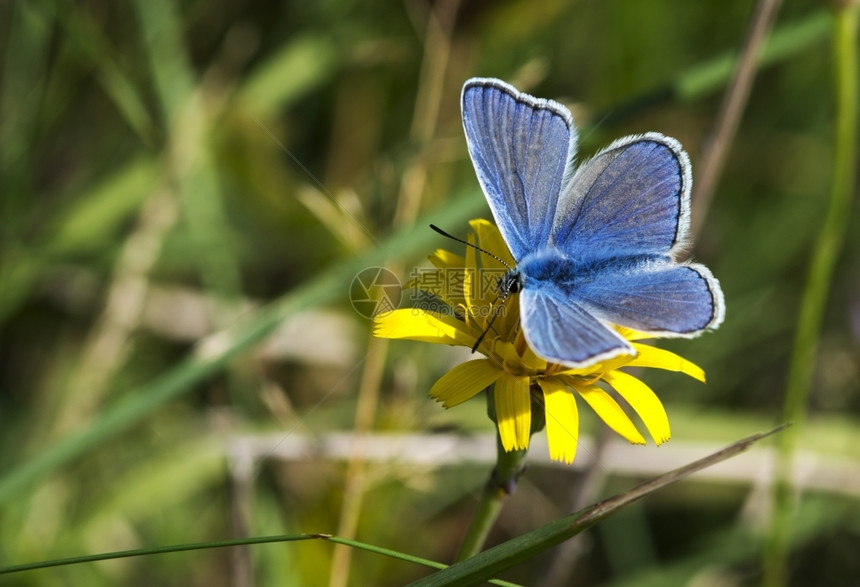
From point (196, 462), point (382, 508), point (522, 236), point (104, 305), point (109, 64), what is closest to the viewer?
point (522, 236)

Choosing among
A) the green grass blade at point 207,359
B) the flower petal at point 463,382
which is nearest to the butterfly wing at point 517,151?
the flower petal at point 463,382

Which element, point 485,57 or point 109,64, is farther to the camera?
point 485,57

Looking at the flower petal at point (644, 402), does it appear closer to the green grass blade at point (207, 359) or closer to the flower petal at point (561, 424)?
the flower petal at point (561, 424)

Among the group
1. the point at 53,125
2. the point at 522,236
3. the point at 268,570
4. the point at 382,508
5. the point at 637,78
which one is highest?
the point at 637,78

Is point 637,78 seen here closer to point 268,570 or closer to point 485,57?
point 485,57

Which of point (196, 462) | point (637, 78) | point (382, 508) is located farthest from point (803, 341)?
point (196, 462)

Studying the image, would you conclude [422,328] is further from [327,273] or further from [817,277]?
[817,277]
